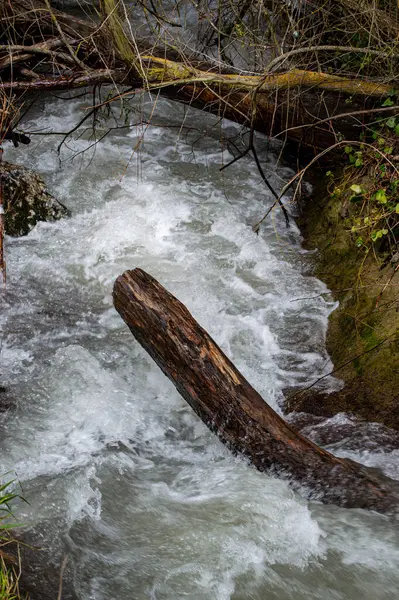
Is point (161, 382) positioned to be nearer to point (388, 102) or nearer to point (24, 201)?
point (24, 201)

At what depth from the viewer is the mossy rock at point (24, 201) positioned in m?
5.47

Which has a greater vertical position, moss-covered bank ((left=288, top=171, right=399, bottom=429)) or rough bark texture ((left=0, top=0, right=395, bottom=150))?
rough bark texture ((left=0, top=0, right=395, bottom=150))

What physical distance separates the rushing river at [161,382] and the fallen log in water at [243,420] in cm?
10

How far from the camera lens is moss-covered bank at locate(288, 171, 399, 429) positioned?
4031mm

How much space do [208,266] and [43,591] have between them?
289 centimetres

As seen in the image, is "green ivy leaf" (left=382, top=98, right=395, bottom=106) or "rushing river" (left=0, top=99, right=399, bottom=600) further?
"green ivy leaf" (left=382, top=98, right=395, bottom=106)

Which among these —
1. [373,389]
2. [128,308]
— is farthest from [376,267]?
[128,308]

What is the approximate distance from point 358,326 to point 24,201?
9.74 ft

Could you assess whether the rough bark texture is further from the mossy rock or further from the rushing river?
the rushing river

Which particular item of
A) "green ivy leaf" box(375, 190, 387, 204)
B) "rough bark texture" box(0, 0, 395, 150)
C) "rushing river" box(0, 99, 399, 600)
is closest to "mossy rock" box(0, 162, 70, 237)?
"rushing river" box(0, 99, 399, 600)

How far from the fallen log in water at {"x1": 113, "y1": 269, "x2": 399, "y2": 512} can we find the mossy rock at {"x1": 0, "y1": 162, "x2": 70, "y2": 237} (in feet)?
7.18

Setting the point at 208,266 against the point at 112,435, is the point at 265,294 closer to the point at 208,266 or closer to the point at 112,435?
the point at 208,266

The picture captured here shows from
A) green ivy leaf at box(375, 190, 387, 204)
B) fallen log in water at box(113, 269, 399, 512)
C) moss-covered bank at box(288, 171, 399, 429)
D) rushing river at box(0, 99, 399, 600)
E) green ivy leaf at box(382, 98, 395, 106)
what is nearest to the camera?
rushing river at box(0, 99, 399, 600)

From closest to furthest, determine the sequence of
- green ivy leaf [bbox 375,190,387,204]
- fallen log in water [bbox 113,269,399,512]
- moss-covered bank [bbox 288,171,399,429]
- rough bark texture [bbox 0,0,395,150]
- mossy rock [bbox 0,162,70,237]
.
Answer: fallen log in water [bbox 113,269,399,512] < moss-covered bank [bbox 288,171,399,429] < green ivy leaf [bbox 375,190,387,204] < rough bark texture [bbox 0,0,395,150] < mossy rock [bbox 0,162,70,237]
